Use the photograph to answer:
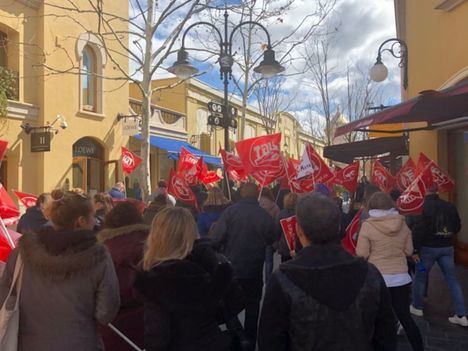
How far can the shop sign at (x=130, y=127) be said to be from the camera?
16062 millimetres

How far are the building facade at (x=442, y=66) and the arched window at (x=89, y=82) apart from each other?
10.4 metres

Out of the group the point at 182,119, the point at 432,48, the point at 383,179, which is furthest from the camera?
the point at 182,119

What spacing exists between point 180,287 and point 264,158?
19.7ft

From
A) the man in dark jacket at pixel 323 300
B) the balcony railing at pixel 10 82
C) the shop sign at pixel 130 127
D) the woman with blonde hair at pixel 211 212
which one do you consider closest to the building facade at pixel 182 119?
the shop sign at pixel 130 127

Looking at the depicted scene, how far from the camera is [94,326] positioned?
2.84 meters

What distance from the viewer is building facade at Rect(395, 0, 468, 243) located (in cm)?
900

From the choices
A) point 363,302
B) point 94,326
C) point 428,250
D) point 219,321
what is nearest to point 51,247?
point 94,326

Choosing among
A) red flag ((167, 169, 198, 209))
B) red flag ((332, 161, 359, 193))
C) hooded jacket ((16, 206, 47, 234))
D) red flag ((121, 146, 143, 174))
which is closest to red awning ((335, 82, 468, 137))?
red flag ((332, 161, 359, 193))

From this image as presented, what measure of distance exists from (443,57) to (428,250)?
5.33 m

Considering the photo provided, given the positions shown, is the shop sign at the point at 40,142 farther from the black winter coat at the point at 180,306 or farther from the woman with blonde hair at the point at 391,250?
the black winter coat at the point at 180,306

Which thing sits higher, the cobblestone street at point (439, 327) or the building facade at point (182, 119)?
the building facade at point (182, 119)

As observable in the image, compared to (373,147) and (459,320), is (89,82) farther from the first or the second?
(459,320)

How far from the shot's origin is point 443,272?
6141 millimetres

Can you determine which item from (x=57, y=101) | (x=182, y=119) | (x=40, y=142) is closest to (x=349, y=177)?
(x=40, y=142)
